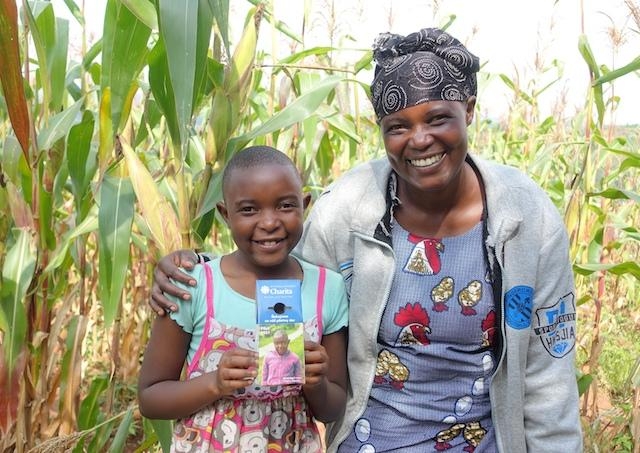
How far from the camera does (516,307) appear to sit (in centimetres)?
162

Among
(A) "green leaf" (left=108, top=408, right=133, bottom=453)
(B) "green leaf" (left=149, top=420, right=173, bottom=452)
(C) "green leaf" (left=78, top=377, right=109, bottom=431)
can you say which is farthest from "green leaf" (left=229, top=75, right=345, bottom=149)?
(C) "green leaf" (left=78, top=377, right=109, bottom=431)

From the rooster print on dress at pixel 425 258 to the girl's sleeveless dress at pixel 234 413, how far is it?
0.29m

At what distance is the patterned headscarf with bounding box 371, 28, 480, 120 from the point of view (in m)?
1.57

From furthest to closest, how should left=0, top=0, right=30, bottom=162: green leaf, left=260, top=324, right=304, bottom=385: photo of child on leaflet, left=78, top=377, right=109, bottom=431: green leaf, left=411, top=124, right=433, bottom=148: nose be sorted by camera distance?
1. left=78, top=377, right=109, bottom=431: green leaf
2. left=411, top=124, right=433, bottom=148: nose
3. left=260, top=324, right=304, bottom=385: photo of child on leaflet
4. left=0, top=0, right=30, bottom=162: green leaf

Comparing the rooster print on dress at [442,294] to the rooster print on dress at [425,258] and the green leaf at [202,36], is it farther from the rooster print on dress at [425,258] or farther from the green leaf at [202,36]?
the green leaf at [202,36]

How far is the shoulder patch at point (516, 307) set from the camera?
5.29 ft

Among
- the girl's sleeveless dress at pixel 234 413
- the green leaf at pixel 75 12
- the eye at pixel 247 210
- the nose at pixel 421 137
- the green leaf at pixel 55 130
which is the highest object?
the green leaf at pixel 75 12

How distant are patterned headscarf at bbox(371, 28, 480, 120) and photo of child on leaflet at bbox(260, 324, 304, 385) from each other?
1.94ft

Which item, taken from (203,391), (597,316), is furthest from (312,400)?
(597,316)

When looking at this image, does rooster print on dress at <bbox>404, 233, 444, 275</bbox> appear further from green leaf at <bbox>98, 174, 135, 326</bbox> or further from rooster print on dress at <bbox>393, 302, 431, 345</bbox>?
green leaf at <bbox>98, 174, 135, 326</bbox>

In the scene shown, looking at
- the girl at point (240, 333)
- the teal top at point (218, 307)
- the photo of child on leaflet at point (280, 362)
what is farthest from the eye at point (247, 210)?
the photo of child on leaflet at point (280, 362)

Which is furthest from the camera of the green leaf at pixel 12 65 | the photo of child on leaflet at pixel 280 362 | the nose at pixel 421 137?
the nose at pixel 421 137

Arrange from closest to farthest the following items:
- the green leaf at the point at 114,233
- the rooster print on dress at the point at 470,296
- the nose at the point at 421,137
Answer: the nose at the point at 421,137 → the rooster print on dress at the point at 470,296 → the green leaf at the point at 114,233

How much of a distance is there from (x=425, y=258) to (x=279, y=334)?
53cm
